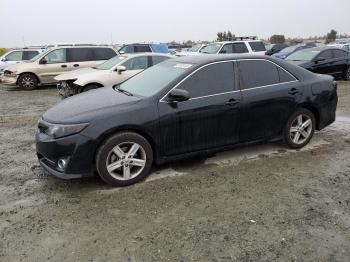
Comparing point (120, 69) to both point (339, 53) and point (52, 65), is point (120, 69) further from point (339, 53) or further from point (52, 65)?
point (339, 53)

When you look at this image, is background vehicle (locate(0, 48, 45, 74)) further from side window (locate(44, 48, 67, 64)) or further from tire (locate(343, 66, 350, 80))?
tire (locate(343, 66, 350, 80))

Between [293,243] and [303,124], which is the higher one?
[303,124]

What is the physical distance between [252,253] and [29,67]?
13.2m

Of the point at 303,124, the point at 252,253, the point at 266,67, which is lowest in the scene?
the point at 252,253

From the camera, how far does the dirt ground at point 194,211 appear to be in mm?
3311

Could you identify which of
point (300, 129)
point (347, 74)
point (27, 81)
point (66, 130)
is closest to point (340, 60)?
point (347, 74)

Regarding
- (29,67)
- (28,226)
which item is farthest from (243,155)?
(29,67)

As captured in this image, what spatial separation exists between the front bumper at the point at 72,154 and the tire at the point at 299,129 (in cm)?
302

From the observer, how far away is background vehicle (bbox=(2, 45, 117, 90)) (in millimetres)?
14375

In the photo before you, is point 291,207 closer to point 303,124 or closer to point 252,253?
point 252,253

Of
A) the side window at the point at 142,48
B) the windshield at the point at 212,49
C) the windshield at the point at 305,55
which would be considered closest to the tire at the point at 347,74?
the windshield at the point at 305,55

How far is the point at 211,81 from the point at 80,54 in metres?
10.6

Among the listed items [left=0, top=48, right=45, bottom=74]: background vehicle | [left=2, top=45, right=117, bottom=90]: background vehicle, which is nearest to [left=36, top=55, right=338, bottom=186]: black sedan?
[left=2, top=45, right=117, bottom=90]: background vehicle

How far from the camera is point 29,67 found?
1434 centimetres
